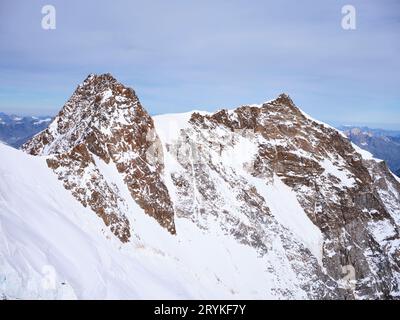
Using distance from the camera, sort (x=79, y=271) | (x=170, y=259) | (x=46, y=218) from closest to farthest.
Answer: (x=79, y=271)
(x=46, y=218)
(x=170, y=259)

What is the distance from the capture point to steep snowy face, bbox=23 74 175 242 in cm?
4838

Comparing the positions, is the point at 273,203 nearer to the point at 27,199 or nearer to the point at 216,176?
the point at 216,176

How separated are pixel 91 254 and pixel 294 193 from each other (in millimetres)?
66794

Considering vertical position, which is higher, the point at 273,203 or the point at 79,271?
the point at 79,271

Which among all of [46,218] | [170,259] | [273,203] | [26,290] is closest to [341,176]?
[273,203]

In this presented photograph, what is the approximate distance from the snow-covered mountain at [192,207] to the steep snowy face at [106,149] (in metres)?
0.20

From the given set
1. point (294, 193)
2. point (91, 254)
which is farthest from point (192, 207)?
point (91, 254)

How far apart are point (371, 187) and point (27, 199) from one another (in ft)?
300

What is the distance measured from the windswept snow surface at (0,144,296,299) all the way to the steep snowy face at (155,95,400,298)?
7671 millimetres

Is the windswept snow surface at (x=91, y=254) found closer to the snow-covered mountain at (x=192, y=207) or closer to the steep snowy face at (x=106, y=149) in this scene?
the snow-covered mountain at (x=192, y=207)

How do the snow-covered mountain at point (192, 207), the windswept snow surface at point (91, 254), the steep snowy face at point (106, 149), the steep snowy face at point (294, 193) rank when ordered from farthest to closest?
the steep snowy face at point (294, 193), the steep snowy face at point (106, 149), the snow-covered mountain at point (192, 207), the windswept snow surface at point (91, 254)

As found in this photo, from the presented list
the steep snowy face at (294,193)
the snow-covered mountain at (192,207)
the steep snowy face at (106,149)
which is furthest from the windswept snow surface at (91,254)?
the steep snowy face at (294,193)

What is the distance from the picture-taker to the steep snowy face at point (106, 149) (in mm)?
48375

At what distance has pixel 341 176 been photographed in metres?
103
